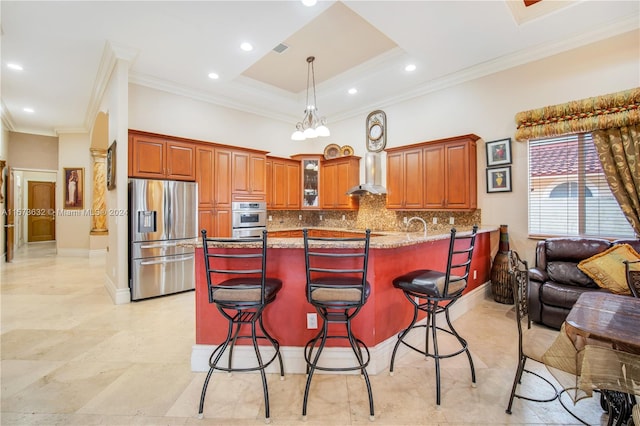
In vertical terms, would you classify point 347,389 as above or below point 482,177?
below

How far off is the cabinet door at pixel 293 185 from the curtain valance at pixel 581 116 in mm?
3891

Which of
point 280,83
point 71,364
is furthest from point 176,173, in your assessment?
point 71,364

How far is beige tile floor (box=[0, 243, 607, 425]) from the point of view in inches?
68.4

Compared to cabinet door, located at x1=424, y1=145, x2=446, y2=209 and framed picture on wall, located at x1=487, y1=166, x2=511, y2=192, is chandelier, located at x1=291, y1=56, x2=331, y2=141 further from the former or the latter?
framed picture on wall, located at x1=487, y1=166, x2=511, y2=192

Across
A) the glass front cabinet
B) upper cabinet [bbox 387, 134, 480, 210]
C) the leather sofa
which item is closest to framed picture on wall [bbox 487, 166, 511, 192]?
upper cabinet [bbox 387, 134, 480, 210]

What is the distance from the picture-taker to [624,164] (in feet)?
10.2

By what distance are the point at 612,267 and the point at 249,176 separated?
488 centimetres

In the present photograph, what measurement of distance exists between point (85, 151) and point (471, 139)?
9.26 m

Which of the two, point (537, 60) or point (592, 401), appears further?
point (537, 60)

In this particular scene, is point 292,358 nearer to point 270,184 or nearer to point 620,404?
point 620,404

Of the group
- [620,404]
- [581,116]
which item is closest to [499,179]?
[581,116]

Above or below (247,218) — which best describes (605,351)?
below

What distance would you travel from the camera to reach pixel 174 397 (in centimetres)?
192

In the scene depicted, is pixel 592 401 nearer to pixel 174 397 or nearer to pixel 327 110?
pixel 174 397
